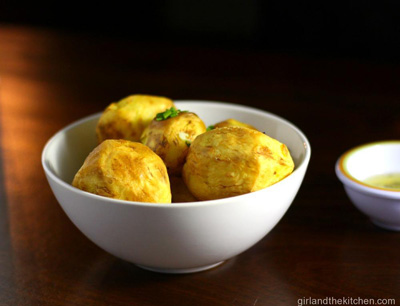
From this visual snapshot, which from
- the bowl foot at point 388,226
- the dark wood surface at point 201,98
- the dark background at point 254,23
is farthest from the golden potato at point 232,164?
the dark background at point 254,23

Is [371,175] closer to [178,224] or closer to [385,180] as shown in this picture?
[385,180]

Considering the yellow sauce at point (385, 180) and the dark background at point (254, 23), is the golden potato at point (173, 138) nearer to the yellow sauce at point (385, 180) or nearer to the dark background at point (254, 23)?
the yellow sauce at point (385, 180)

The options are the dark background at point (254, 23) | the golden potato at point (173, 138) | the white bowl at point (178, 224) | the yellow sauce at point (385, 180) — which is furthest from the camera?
the dark background at point (254, 23)

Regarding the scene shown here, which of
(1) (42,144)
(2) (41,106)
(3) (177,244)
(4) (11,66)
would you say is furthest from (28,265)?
(4) (11,66)

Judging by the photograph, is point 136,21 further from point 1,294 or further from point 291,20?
point 1,294

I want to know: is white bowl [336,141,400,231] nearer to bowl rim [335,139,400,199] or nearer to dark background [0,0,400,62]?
bowl rim [335,139,400,199]

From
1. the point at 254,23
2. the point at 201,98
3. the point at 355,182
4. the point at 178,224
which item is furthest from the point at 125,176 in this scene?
the point at 254,23

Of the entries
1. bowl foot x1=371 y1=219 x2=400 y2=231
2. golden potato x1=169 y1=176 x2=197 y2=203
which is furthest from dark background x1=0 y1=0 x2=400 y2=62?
golden potato x1=169 y1=176 x2=197 y2=203
